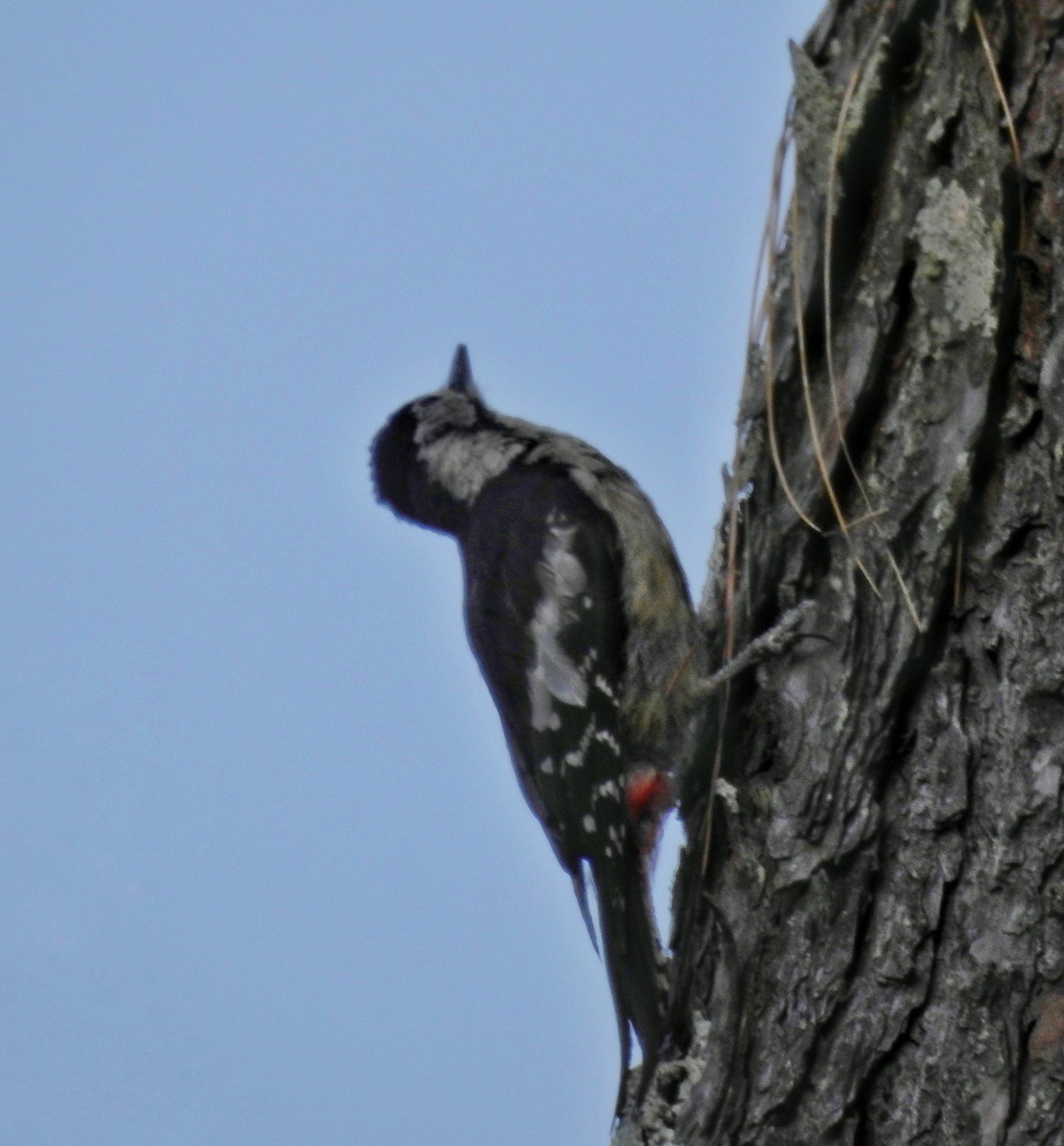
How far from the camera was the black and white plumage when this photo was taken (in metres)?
3.08

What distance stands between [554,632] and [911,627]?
1354mm

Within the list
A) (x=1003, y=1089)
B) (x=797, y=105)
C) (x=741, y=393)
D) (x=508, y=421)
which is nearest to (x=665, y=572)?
(x=508, y=421)

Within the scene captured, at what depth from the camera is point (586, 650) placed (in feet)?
10.5

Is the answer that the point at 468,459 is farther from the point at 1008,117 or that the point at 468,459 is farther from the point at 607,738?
the point at 1008,117

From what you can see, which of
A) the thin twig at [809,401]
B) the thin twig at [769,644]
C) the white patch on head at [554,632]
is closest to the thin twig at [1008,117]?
the thin twig at [809,401]

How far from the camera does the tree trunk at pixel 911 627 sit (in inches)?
71.0

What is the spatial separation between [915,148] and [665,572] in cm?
138

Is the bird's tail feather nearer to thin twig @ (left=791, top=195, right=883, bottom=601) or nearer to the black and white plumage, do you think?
the black and white plumage

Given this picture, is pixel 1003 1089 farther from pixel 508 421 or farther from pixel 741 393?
pixel 508 421

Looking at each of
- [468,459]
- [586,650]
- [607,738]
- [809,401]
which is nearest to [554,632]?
[586,650]

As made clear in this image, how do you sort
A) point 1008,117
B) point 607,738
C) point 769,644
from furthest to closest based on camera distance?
1. point 607,738
2. point 769,644
3. point 1008,117

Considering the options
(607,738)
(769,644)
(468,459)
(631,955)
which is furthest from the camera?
(468,459)

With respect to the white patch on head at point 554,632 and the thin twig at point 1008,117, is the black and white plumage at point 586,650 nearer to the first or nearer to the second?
the white patch on head at point 554,632

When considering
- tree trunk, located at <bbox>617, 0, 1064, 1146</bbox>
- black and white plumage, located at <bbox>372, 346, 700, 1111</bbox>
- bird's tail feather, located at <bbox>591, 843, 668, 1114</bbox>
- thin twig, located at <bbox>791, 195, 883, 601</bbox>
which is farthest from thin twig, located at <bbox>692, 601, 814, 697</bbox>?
bird's tail feather, located at <bbox>591, 843, 668, 1114</bbox>
